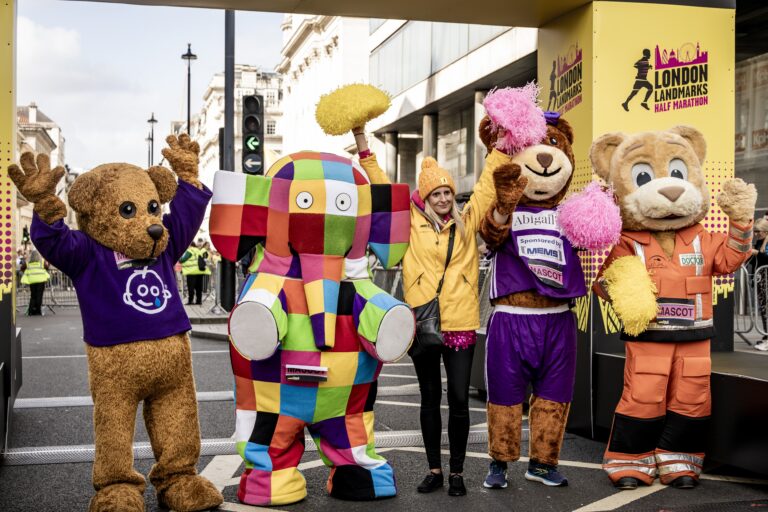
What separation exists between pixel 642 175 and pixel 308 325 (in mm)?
2355

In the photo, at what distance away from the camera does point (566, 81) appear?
7191mm

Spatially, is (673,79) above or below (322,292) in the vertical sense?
above

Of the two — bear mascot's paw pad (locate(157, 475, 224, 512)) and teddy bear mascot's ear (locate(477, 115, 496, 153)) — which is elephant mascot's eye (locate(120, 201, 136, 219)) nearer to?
bear mascot's paw pad (locate(157, 475, 224, 512))

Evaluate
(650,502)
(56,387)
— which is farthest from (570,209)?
(56,387)

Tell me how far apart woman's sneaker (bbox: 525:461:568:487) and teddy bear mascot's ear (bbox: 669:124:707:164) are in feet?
7.32

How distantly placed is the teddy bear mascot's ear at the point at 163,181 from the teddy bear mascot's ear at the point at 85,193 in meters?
0.33

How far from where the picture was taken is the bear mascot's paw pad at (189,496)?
480cm

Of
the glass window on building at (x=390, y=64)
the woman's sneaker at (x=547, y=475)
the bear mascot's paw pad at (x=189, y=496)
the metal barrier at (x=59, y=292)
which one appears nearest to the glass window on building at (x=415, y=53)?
the glass window on building at (x=390, y=64)

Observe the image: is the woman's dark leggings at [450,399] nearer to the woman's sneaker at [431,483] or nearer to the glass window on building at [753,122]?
the woman's sneaker at [431,483]

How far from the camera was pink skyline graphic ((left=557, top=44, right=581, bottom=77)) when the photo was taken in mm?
6953

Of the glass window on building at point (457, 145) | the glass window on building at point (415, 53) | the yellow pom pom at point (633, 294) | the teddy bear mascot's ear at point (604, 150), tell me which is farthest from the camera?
the glass window on building at point (415, 53)

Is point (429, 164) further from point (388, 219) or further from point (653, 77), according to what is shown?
point (653, 77)

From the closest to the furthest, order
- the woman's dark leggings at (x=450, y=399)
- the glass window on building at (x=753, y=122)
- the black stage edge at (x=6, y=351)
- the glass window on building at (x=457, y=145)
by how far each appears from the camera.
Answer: the woman's dark leggings at (x=450, y=399) < the black stage edge at (x=6, y=351) < the glass window on building at (x=753, y=122) < the glass window on building at (x=457, y=145)

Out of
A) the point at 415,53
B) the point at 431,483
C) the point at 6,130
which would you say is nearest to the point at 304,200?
the point at 431,483
